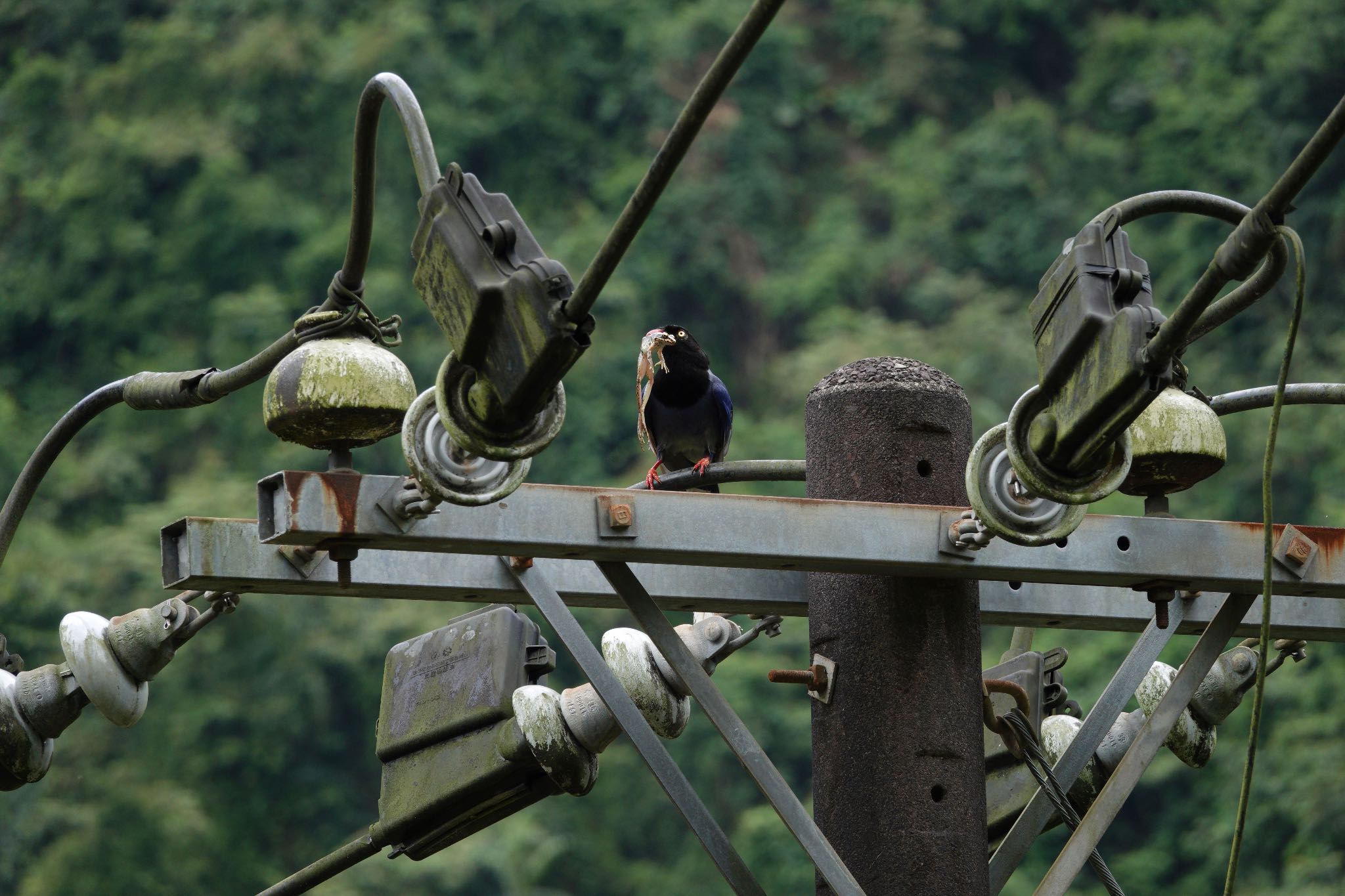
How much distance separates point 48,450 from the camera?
372cm

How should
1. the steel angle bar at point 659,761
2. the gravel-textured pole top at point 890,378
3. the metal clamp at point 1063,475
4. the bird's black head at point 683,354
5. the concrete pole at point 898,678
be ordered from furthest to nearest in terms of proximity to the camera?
the bird's black head at point 683,354, the gravel-textured pole top at point 890,378, the concrete pole at point 898,678, the steel angle bar at point 659,761, the metal clamp at point 1063,475

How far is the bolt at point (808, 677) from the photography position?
3.36 metres

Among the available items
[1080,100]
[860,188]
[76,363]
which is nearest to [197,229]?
[76,363]

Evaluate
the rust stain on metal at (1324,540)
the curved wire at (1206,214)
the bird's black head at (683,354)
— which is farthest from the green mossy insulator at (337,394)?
the bird's black head at (683,354)

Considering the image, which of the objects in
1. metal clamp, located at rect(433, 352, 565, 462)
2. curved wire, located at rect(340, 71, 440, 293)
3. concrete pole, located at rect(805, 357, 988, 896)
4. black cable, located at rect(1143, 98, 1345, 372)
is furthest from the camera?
concrete pole, located at rect(805, 357, 988, 896)

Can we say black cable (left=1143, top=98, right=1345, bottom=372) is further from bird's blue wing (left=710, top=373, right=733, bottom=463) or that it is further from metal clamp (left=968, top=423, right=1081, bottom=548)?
bird's blue wing (left=710, top=373, right=733, bottom=463)

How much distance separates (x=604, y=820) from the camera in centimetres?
2633

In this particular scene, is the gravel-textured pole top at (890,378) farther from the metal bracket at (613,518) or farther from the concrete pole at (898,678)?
the metal bracket at (613,518)

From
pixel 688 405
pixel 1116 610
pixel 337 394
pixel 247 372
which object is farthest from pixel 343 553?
pixel 688 405

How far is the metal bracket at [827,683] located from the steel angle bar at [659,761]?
0.29 metres

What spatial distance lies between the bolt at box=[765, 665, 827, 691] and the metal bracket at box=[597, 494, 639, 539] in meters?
0.43

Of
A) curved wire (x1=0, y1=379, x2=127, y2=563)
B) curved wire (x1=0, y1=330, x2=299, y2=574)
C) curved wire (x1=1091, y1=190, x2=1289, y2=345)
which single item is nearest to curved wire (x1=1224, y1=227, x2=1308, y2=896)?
curved wire (x1=1091, y1=190, x2=1289, y2=345)

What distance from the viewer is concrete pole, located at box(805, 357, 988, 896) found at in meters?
3.27

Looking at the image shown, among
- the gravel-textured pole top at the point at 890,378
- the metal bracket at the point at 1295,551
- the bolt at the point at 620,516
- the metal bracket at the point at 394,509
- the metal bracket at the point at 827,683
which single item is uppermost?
the gravel-textured pole top at the point at 890,378
